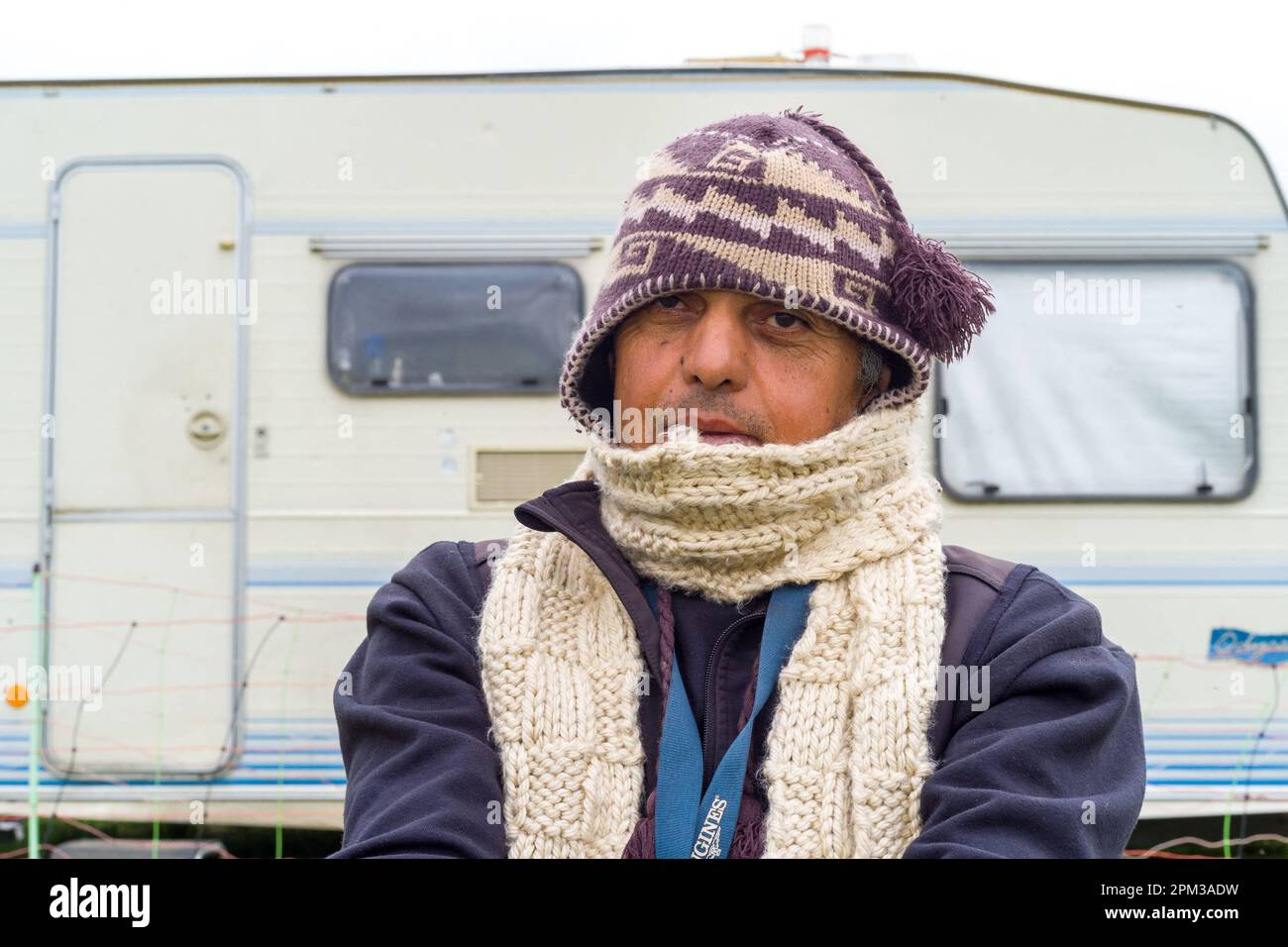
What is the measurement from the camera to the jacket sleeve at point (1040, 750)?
4.76ft

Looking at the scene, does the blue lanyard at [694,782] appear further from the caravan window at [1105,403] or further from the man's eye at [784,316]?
the caravan window at [1105,403]

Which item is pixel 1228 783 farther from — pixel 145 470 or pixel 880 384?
pixel 145 470

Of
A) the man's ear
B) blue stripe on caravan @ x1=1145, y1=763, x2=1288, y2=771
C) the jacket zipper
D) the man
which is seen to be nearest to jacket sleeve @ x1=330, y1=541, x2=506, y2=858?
the man

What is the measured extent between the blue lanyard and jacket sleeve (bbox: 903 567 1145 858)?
0.84ft

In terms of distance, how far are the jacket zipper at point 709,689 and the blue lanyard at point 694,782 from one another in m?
0.01

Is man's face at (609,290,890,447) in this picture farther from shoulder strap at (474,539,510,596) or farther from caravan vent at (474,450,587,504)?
caravan vent at (474,450,587,504)

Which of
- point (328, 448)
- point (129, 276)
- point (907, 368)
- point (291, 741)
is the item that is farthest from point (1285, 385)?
point (129, 276)

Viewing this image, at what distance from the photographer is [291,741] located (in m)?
4.59

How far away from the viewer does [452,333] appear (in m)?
4.66

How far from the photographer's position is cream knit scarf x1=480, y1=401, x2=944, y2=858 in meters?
1.64

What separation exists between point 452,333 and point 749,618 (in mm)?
3123

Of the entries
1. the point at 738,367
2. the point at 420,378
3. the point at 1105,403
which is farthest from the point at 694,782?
the point at 1105,403

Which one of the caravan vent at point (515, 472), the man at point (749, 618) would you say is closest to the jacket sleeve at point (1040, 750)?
the man at point (749, 618)

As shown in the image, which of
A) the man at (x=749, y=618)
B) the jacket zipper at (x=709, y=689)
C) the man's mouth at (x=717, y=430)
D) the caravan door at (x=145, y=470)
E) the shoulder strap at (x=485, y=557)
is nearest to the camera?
the man at (x=749, y=618)
